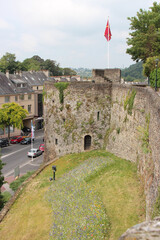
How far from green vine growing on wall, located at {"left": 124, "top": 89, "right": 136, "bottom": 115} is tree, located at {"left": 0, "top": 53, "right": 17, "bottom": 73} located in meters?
67.7

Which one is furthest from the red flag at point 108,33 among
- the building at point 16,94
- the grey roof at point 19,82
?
the grey roof at point 19,82

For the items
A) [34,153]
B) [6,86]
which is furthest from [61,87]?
[6,86]

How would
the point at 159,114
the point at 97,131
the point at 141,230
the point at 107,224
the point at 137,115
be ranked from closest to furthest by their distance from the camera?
1. the point at 141,230
2. the point at 159,114
3. the point at 107,224
4. the point at 137,115
5. the point at 97,131

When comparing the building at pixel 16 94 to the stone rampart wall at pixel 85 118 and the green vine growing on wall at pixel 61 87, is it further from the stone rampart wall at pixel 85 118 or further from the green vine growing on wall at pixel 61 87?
the green vine growing on wall at pixel 61 87

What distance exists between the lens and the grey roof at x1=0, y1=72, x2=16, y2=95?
4911 centimetres

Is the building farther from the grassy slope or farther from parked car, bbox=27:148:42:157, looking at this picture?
the grassy slope

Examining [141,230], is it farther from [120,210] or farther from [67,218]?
[67,218]

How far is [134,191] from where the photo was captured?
14.2 meters

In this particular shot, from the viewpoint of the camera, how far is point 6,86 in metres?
50.8

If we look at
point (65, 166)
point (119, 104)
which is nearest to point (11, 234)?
point (65, 166)

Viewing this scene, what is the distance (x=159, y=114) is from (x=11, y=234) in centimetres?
1065

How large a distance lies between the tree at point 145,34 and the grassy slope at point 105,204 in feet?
65.7

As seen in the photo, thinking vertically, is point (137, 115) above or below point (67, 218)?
above

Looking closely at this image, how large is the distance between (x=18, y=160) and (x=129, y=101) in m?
22.2
